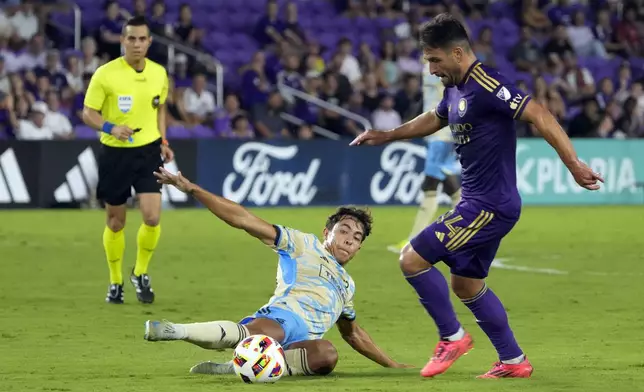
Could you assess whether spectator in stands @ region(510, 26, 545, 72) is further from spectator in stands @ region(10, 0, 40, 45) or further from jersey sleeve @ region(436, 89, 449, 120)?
jersey sleeve @ region(436, 89, 449, 120)

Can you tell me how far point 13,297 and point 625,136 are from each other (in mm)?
16275

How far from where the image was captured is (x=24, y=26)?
23781 millimetres

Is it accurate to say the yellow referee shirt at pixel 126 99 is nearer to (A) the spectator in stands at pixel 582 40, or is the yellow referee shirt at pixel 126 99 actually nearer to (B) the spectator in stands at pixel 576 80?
(B) the spectator in stands at pixel 576 80

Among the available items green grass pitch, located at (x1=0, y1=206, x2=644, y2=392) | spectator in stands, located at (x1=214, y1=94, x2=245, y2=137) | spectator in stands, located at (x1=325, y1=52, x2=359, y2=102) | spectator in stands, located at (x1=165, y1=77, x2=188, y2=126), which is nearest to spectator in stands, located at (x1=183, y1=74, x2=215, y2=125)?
spectator in stands, located at (x1=214, y1=94, x2=245, y2=137)

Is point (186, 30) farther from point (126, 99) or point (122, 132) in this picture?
point (122, 132)

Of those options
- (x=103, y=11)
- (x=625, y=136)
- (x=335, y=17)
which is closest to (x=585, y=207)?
(x=625, y=136)

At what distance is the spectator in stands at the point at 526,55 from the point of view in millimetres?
27656

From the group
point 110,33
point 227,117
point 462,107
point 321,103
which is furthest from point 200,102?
point 462,107

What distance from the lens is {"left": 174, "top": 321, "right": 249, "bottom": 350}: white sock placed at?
724 centimetres

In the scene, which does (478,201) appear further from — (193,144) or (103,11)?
(103,11)

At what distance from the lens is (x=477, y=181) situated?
7.62 m

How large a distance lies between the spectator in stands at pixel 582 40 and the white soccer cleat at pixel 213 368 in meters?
22.3

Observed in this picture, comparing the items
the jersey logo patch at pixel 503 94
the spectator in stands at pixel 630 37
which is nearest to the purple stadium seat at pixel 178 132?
the spectator in stands at pixel 630 37

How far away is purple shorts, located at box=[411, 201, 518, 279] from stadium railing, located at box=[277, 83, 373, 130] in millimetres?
16789
